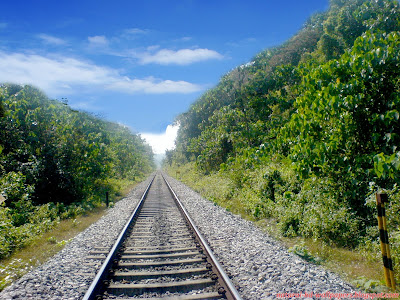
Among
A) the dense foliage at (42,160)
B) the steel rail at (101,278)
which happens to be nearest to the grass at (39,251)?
the dense foliage at (42,160)

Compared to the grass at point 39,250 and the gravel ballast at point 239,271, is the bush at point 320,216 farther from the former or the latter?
the grass at point 39,250

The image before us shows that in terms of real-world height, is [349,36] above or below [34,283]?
above

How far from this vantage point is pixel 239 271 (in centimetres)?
508

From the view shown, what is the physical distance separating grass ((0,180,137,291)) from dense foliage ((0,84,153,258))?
49 cm

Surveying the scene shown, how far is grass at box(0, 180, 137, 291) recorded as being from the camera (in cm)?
535

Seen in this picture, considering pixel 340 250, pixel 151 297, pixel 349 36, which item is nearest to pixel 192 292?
pixel 151 297

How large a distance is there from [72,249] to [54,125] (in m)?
8.34

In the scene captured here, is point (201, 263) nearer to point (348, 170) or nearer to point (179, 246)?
point (179, 246)

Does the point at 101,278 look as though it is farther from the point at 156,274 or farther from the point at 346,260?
the point at 346,260

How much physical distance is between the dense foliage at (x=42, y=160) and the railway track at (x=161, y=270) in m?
3.59

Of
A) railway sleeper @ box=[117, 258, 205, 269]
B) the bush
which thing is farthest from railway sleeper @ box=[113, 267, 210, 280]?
the bush

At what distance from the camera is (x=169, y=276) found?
4914 mm

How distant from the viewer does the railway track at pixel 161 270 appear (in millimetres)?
4293

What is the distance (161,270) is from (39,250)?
356cm
